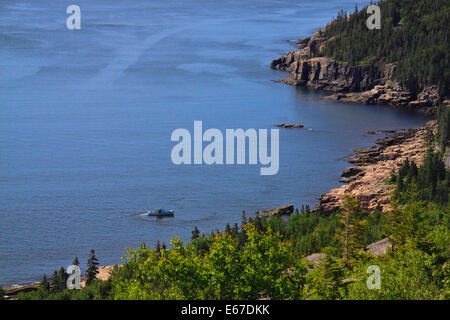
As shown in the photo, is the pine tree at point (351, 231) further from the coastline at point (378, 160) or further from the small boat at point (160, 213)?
the small boat at point (160, 213)

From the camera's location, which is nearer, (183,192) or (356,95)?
(183,192)

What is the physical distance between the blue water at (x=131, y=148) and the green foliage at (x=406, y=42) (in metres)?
15.4

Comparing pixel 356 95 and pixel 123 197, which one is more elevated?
pixel 356 95

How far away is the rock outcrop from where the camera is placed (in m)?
91.8

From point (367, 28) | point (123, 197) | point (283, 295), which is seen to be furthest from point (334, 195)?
point (367, 28)

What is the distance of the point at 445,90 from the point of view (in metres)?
159

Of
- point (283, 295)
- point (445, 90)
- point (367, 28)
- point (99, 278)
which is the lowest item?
point (99, 278)

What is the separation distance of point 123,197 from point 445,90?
Answer: 8768cm

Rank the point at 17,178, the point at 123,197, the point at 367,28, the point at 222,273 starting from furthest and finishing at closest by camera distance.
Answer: the point at 367,28
the point at 17,178
the point at 123,197
the point at 222,273

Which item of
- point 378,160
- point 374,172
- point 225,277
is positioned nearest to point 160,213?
point 374,172

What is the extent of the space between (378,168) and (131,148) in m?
44.2

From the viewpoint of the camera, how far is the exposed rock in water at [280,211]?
3681 inches
